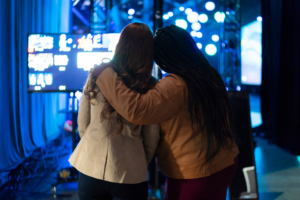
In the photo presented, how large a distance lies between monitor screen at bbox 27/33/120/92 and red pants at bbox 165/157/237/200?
1.56 m

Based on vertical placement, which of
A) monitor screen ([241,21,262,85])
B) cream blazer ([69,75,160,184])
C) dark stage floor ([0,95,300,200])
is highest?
monitor screen ([241,21,262,85])

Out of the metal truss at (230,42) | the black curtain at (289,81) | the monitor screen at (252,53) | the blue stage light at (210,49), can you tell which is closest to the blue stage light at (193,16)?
the blue stage light at (210,49)

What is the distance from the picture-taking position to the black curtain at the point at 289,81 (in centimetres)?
407

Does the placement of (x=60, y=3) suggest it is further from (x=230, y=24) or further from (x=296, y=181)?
(x=296, y=181)

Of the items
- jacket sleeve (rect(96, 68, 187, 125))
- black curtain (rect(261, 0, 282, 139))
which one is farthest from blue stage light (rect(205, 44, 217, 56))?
jacket sleeve (rect(96, 68, 187, 125))

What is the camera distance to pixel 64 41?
229cm

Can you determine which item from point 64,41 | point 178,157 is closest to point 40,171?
point 64,41

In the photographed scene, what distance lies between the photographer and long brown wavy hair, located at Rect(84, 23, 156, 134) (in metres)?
0.97

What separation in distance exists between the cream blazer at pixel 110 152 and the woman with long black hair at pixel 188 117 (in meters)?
0.11

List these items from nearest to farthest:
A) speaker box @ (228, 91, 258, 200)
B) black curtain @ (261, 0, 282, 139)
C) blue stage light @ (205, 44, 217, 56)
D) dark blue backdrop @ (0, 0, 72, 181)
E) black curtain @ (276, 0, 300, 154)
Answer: speaker box @ (228, 91, 258, 200)
dark blue backdrop @ (0, 0, 72, 181)
black curtain @ (276, 0, 300, 154)
black curtain @ (261, 0, 282, 139)
blue stage light @ (205, 44, 217, 56)

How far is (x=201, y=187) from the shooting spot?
3.24 ft

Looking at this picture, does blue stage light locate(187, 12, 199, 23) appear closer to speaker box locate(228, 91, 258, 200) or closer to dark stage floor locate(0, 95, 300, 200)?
dark stage floor locate(0, 95, 300, 200)

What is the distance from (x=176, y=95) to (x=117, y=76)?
23 centimetres

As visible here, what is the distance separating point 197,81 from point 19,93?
3072 millimetres
